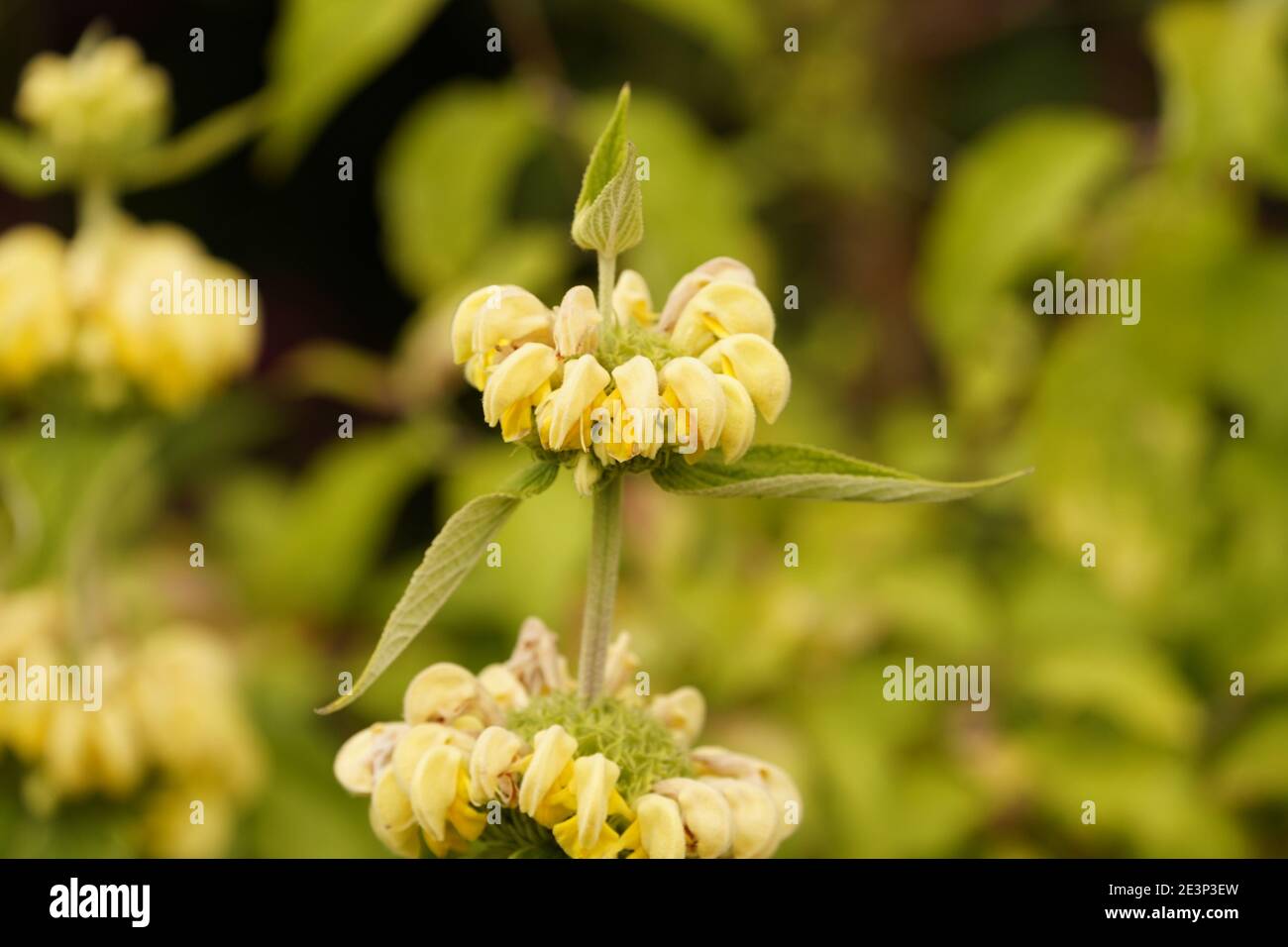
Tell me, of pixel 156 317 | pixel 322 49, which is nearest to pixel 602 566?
pixel 156 317

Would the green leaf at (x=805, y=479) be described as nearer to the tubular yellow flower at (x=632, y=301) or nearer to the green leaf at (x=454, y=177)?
the tubular yellow flower at (x=632, y=301)

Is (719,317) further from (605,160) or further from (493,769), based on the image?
(493,769)

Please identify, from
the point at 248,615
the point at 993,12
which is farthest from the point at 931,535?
the point at 993,12

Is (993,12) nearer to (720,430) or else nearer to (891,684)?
(891,684)

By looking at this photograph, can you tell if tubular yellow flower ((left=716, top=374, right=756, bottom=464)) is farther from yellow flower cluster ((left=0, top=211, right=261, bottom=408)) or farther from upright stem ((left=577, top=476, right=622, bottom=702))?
yellow flower cluster ((left=0, top=211, right=261, bottom=408))

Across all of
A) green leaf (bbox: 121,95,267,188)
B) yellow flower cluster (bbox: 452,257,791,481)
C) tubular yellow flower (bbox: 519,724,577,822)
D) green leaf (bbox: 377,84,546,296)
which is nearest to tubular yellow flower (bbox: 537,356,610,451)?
yellow flower cluster (bbox: 452,257,791,481)
